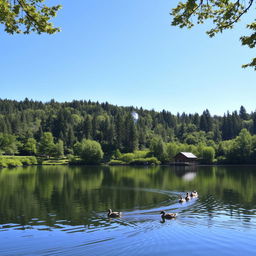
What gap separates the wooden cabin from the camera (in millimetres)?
145000

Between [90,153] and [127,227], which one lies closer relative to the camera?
[127,227]

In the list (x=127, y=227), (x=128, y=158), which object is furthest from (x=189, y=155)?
(x=127, y=227)

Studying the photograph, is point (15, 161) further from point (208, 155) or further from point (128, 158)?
point (208, 155)

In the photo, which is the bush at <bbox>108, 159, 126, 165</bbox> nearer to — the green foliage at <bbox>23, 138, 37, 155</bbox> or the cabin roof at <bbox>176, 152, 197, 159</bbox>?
the cabin roof at <bbox>176, 152, 197, 159</bbox>

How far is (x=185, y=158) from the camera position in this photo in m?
145

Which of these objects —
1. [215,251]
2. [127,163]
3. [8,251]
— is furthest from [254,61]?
[127,163]

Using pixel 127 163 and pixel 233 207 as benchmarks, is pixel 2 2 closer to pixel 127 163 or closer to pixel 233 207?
pixel 233 207

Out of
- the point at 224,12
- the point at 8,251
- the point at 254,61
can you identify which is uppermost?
the point at 224,12

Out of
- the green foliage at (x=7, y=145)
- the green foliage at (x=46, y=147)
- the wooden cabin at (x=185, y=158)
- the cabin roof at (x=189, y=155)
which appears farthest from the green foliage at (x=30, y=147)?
the cabin roof at (x=189, y=155)

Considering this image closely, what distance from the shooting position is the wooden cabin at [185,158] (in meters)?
145

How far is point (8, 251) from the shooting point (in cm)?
1800

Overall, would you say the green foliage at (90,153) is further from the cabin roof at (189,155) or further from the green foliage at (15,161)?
the cabin roof at (189,155)

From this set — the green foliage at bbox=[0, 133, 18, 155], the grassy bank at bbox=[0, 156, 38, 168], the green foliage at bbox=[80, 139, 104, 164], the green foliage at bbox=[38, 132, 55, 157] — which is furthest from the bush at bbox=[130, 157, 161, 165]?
the green foliage at bbox=[0, 133, 18, 155]

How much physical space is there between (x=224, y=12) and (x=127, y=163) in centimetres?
13814
